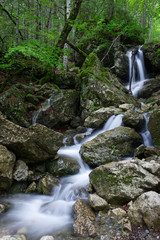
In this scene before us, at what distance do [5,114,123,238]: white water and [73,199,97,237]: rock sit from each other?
0.88 feet

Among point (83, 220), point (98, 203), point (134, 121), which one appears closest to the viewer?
point (83, 220)

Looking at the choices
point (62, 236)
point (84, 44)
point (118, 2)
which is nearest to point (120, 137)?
point (62, 236)

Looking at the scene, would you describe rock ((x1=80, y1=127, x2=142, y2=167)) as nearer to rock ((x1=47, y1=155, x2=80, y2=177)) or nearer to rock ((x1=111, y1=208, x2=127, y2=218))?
rock ((x1=47, y1=155, x2=80, y2=177))

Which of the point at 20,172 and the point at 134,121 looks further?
the point at 134,121

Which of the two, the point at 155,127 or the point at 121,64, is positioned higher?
the point at 121,64

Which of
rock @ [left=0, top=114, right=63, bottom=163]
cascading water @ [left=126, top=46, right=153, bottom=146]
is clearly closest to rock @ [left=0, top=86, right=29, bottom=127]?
rock @ [left=0, top=114, right=63, bottom=163]

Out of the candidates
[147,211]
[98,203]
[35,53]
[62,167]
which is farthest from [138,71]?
[147,211]

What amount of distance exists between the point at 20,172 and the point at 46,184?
93cm

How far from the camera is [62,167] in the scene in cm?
568

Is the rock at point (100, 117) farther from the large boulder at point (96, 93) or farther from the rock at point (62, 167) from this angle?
the rock at point (62, 167)

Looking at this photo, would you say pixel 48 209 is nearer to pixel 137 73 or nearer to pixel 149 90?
pixel 149 90

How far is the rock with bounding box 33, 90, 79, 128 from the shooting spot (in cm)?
892

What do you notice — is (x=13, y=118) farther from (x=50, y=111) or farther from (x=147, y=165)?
(x=147, y=165)

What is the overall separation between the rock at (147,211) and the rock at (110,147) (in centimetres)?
260
